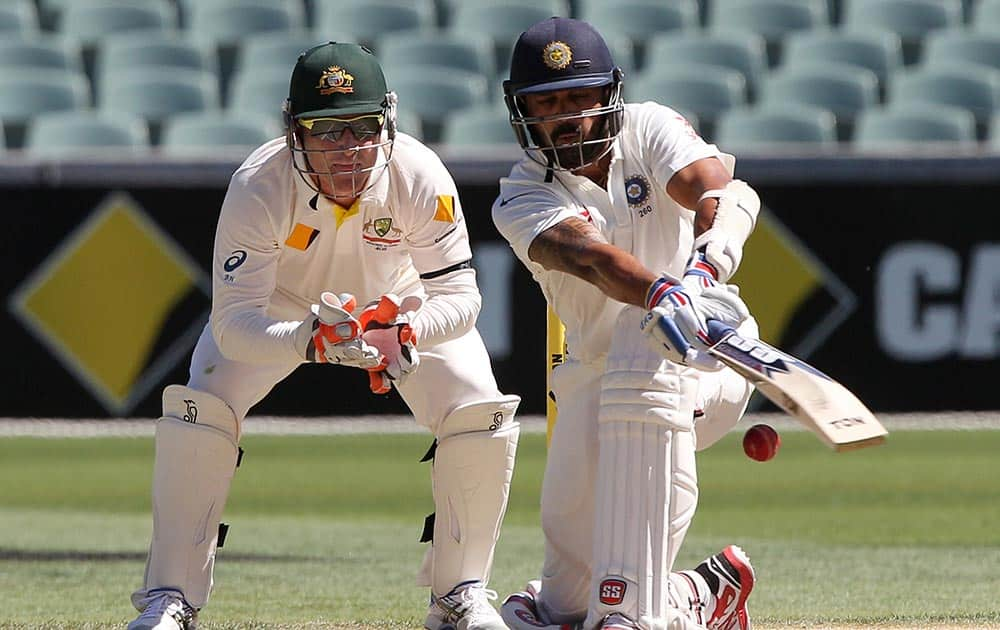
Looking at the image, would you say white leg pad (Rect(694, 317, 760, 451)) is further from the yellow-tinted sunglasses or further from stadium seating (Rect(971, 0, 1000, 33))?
stadium seating (Rect(971, 0, 1000, 33))

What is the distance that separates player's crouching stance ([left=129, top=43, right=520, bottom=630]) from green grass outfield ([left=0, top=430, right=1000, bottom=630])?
0.36 metres

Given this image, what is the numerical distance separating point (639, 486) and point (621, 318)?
0.38 meters

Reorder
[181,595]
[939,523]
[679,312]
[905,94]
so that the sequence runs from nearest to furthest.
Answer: [679,312] < [181,595] < [939,523] < [905,94]

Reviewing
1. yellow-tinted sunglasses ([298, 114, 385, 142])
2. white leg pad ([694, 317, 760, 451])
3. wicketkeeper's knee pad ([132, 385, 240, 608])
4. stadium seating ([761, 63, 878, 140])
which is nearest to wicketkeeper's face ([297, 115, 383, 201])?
yellow-tinted sunglasses ([298, 114, 385, 142])

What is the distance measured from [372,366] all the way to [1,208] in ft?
17.2

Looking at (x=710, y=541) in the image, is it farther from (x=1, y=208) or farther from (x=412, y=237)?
(x=1, y=208)

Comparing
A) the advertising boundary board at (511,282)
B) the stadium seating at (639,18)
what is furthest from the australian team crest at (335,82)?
the stadium seating at (639,18)

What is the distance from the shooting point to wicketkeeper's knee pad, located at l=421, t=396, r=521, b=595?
4059 millimetres

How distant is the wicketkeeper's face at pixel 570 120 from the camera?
380 centimetres

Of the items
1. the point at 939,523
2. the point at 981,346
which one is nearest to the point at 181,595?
the point at 939,523

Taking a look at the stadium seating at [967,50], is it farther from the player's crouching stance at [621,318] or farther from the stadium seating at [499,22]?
the player's crouching stance at [621,318]

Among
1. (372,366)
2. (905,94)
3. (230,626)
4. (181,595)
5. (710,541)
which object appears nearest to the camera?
(372,366)

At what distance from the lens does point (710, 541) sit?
19.9ft

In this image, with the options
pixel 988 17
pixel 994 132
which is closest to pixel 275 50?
pixel 994 132
